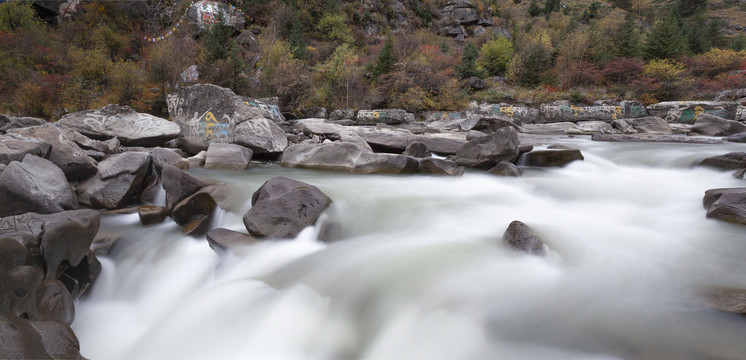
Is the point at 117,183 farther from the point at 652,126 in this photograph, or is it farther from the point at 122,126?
the point at 652,126

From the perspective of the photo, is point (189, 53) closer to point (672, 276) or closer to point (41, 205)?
point (41, 205)

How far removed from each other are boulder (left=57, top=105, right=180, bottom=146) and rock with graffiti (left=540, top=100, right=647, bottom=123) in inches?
672

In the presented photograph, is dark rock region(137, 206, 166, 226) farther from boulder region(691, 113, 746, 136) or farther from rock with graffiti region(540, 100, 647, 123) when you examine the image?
rock with graffiti region(540, 100, 647, 123)

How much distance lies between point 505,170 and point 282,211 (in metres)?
4.24

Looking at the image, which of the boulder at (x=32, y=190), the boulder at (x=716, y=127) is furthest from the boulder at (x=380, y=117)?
the boulder at (x=32, y=190)

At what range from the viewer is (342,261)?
118 inches

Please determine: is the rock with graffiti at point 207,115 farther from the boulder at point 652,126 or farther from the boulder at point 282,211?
the boulder at point 652,126

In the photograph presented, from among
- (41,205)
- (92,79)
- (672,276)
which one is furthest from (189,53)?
(672,276)

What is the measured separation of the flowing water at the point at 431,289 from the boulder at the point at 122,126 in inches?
194

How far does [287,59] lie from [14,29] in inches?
806

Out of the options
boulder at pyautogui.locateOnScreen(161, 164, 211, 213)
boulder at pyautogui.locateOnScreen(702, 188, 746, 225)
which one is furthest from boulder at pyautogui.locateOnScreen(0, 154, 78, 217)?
boulder at pyautogui.locateOnScreen(702, 188, 746, 225)

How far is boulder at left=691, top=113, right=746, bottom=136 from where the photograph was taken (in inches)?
426

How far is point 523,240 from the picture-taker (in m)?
2.96

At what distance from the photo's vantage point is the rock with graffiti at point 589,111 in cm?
1602
